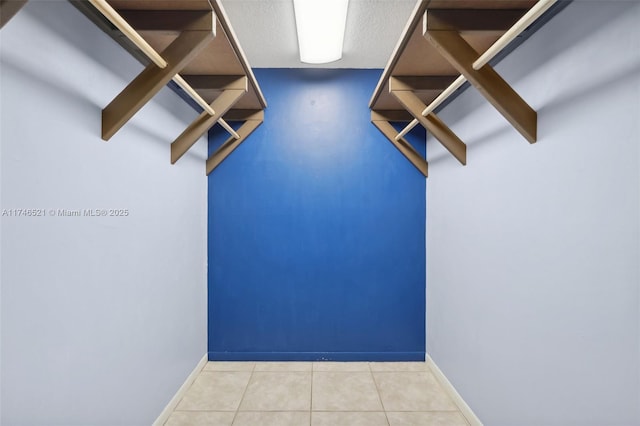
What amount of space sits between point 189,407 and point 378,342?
154 centimetres

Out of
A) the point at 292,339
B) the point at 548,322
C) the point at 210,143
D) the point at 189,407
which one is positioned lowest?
the point at 189,407

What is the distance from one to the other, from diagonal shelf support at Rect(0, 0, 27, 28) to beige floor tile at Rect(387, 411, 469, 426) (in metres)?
2.49

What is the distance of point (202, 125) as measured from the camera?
6.50ft

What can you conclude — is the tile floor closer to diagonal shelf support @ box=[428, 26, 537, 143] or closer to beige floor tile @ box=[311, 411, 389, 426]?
beige floor tile @ box=[311, 411, 389, 426]

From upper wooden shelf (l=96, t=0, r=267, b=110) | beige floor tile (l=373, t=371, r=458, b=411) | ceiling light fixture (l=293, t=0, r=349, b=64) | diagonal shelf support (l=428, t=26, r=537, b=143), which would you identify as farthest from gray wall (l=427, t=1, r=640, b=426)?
upper wooden shelf (l=96, t=0, r=267, b=110)

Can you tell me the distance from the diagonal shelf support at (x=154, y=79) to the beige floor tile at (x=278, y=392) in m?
1.87

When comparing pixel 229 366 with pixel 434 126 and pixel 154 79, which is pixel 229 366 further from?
pixel 434 126

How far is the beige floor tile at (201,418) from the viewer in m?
1.91

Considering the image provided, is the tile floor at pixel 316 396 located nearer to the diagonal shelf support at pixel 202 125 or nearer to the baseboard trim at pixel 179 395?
the baseboard trim at pixel 179 395

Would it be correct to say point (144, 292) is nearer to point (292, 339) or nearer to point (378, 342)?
point (292, 339)

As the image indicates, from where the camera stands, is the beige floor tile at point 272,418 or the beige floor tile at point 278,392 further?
the beige floor tile at point 278,392

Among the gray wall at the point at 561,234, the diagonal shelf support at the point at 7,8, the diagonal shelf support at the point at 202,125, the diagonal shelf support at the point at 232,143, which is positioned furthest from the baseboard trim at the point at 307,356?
the diagonal shelf support at the point at 7,8

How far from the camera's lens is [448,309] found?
223cm

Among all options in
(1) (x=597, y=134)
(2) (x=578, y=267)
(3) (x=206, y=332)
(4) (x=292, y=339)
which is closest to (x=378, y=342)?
(4) (x=292, y=339)
